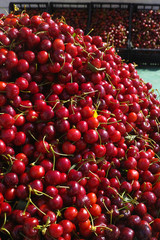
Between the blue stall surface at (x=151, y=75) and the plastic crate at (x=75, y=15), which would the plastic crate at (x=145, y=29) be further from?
the plastic crate at (x=75, y=15)

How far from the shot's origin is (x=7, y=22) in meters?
1.05

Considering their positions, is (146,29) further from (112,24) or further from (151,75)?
(151,75)

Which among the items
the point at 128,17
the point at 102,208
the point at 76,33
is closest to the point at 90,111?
the point at 102,208

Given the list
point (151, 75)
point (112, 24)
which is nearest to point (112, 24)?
point (112, 24)

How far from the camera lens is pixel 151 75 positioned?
7.97 feet

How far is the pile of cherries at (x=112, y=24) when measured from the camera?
2861mm

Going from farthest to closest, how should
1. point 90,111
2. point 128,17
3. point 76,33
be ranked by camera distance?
1. point 128,17
2. point 76,33
3. point 90,111

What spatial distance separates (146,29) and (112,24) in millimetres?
428

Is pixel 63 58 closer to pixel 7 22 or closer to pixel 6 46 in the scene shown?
pixel 6 46

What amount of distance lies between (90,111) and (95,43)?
0.47m

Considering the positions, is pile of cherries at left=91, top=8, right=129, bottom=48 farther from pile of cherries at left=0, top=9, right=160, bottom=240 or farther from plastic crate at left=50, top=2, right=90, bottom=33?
pile of cherries at left=0, top=9, right=160, bottom=240

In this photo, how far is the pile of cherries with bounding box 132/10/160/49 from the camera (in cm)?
288

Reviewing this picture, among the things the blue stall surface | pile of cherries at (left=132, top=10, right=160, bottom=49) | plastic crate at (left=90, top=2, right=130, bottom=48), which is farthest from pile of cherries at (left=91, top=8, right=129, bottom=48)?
the blue stall surface

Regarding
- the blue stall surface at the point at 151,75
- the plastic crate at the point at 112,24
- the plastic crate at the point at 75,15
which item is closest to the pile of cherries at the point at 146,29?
the plastic crate at the point at 112,24
